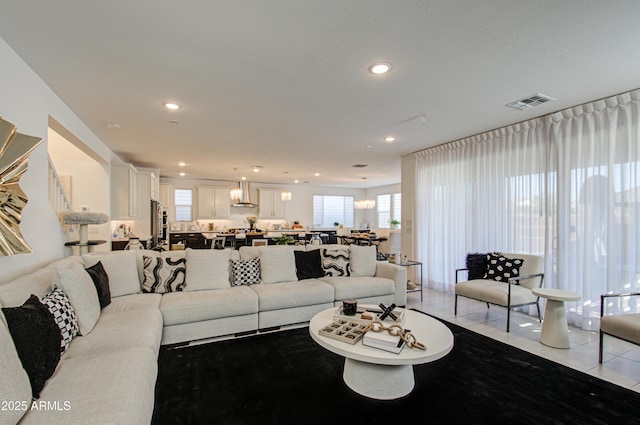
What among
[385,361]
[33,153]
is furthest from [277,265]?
[33,153]

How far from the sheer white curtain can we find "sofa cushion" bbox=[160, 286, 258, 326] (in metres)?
3.79

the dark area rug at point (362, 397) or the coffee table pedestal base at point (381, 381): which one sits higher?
the coffee table pedestal base at point (381, 381)

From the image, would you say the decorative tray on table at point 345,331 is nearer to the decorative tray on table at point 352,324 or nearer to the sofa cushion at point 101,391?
the decorative tray on table at point 352,324

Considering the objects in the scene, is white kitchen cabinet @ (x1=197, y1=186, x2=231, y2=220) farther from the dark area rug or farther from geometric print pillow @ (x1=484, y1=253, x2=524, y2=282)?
geometric print pillow @ (x1=484, y1=253, x2=524, y2=282)

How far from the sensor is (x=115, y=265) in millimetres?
3262

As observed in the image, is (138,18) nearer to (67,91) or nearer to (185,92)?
(185,92)

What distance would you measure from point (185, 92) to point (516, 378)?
4.15 metres

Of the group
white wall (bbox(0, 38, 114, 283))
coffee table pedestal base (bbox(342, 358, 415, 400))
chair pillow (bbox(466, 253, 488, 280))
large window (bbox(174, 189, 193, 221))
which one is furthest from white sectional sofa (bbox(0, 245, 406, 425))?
large window (bbox(174, 189, 193, 221))

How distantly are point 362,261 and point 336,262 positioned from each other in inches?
16.0

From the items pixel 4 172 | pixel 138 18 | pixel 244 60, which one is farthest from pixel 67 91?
pixel 244 60

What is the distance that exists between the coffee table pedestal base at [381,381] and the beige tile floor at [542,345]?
1.69 m

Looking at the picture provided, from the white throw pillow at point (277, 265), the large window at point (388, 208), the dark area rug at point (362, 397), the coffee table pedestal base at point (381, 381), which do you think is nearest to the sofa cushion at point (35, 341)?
the dark area rug at point (362, 397)

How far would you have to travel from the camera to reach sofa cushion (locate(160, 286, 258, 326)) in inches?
120

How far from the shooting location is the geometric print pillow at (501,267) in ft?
13.3
